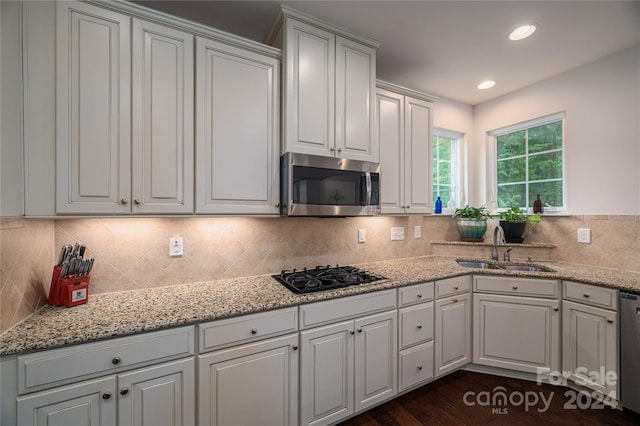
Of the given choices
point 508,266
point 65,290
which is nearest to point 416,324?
point 508,266

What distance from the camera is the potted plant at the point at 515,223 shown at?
271cm

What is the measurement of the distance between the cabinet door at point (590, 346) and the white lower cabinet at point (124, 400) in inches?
104

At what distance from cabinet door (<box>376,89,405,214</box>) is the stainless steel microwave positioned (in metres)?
0.25

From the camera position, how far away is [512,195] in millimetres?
3059

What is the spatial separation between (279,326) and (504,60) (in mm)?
2860

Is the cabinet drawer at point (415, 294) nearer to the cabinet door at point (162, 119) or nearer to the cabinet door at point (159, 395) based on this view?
the cabinet door at point (159, 395)

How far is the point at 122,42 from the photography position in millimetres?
1398

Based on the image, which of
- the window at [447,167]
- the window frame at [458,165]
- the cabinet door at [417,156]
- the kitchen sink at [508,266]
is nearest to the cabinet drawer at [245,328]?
the cabinet door at [417,156]

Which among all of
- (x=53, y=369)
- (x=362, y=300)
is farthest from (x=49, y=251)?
(x=362, y=300)

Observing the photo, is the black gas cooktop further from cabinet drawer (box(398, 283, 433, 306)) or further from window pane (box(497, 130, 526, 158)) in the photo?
window pane (box(497, 130, 526, 158))

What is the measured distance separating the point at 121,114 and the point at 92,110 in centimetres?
12

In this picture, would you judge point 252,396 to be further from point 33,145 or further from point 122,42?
point 122,42

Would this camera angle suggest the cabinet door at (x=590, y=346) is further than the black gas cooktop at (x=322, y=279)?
Yes

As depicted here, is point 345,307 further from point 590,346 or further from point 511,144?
point 511,144
